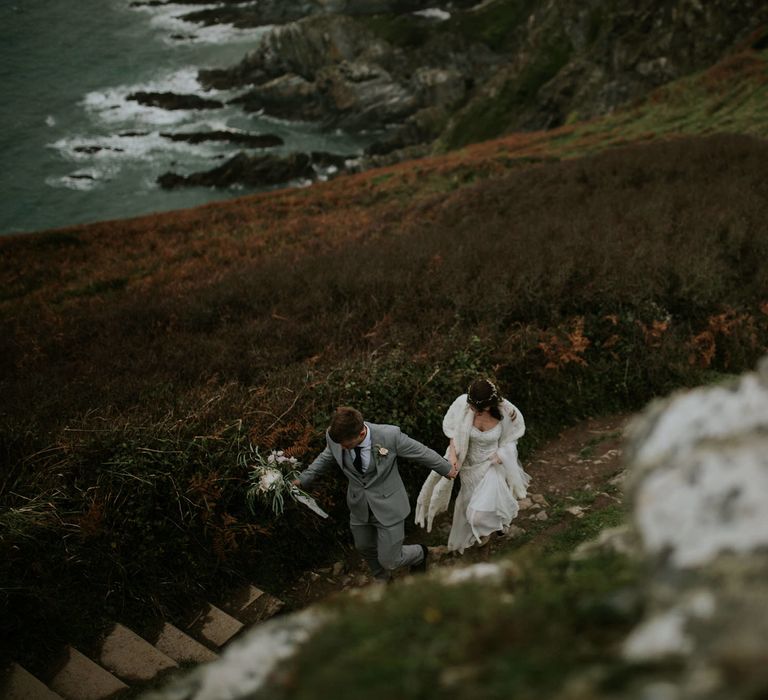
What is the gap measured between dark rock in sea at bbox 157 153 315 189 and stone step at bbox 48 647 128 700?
4737cm

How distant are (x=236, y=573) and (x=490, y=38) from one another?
2933 inches

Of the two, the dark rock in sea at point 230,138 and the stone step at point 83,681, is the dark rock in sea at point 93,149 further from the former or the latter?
the stone step at point 83,681

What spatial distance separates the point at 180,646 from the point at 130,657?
46 cm

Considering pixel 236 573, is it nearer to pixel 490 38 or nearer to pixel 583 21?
pixel 583 21

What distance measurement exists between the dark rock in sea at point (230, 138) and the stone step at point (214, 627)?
183 ft

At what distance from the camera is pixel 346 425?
217 inches

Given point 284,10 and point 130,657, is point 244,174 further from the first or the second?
point 284,10

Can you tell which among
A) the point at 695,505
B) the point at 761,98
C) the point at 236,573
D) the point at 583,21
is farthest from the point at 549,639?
the point at 583,21

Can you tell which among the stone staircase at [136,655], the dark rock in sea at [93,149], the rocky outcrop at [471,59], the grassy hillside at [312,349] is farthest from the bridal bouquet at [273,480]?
the dark rock in sea at [93,149]

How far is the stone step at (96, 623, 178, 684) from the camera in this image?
5270 mm

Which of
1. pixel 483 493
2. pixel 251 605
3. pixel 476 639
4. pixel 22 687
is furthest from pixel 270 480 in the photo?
pixel 476 639

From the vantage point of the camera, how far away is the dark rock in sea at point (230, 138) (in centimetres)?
5644

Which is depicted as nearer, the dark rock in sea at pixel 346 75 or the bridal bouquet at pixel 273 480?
the bridal bouquet at pixel 273 480

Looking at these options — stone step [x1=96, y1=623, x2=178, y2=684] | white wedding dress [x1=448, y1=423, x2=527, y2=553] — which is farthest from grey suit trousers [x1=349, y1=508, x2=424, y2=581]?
stone step [x1=96, y1=623, x2=178, y2=684]
